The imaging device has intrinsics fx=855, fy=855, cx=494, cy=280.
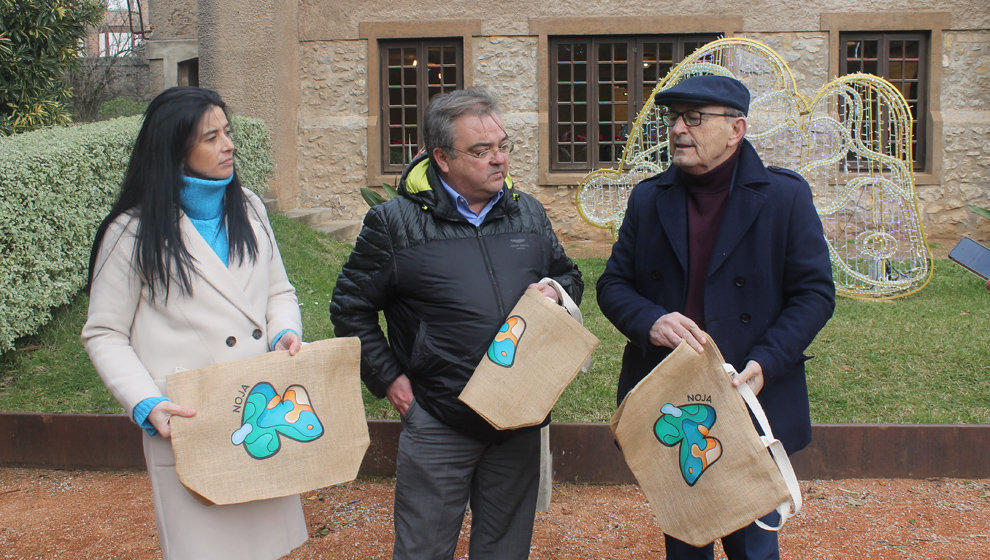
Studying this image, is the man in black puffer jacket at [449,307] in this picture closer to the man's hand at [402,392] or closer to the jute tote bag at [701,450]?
the man's hand at [402,392]

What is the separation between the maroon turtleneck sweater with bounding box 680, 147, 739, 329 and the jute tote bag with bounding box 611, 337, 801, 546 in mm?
306

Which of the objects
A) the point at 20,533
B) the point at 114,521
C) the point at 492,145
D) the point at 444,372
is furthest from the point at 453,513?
the point at 20,533

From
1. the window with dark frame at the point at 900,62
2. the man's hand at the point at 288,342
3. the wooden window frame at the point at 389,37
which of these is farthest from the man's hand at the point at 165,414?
the window with dark frame at the point at 900,62

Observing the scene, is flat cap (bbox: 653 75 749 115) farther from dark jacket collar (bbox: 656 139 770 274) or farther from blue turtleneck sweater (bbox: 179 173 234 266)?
blue turtleneck sweater (bbox: 179 173 234 266)

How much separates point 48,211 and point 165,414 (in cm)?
438

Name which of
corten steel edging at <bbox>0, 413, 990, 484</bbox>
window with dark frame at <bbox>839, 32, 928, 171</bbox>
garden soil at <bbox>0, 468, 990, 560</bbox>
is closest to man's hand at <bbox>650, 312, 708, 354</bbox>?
garden soil at <bbox>0, 468, 990, 560</bbox>

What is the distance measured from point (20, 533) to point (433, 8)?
8.89m

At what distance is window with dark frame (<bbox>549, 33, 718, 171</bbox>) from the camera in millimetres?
11461

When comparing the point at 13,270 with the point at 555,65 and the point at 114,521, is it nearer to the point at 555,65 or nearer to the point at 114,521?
the point at 114,521

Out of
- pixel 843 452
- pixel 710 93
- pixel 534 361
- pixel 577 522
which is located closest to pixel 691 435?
pixel 534 361

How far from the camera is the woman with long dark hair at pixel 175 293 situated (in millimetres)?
2377

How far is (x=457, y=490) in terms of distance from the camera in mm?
2797

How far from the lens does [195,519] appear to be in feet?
7.98

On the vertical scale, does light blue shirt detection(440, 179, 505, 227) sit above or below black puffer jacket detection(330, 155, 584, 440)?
above
